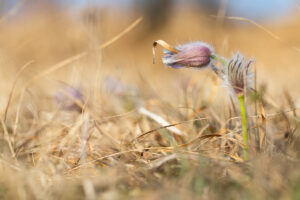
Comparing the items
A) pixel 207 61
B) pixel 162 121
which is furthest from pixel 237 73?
pixel 162 121

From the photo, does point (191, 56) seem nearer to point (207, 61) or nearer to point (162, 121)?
point (207, 61)

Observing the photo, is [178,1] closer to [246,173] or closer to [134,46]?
[134,46]

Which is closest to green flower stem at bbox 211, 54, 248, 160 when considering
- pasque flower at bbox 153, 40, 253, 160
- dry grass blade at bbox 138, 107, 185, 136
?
pasque flower at bbox 153, 40, 253, 160

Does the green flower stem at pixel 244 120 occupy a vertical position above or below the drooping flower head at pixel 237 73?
below

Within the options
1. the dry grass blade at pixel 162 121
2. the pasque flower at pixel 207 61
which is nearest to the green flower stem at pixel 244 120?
the pasque flower at pixel 207 61

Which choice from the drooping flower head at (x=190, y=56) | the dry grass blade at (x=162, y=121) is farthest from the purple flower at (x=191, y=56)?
the dry grass blade at (x=162, y=121)

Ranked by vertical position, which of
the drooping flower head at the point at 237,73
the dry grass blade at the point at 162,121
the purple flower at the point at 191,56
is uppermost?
the purple flower at the point at 191,56

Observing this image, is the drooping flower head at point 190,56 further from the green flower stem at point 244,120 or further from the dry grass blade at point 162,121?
the dry grass blade at point 162,121

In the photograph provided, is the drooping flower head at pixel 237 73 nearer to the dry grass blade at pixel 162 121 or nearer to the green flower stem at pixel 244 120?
the green flower stem at pixel 244 120

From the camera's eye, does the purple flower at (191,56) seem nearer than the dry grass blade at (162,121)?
Yes
